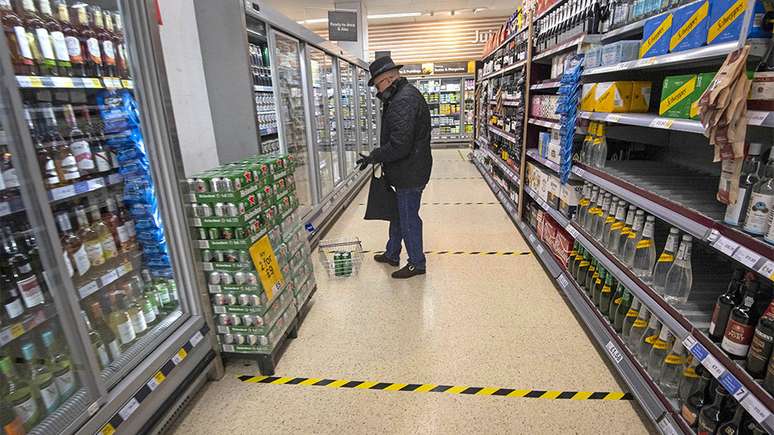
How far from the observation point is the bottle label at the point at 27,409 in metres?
1.52

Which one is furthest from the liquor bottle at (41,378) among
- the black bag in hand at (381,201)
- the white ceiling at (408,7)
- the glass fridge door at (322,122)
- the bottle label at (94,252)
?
the white ceiling at (408,7)

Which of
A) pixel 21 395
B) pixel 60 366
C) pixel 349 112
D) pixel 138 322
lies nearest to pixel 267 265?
pixel 138 322

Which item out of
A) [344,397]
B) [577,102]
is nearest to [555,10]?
[577,102]

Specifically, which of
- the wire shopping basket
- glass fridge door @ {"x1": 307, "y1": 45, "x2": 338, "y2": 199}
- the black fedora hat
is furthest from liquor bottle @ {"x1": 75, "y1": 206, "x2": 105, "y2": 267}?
glass fridge door @ {"x1": 307, "y1": 45, "x2": 338, "y2": 199}

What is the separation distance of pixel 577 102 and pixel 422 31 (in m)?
12.1

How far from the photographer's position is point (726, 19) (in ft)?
5.15

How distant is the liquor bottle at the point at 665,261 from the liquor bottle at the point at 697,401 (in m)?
0.42

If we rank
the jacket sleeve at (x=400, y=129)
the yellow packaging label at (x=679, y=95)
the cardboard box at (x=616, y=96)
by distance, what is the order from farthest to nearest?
1. the jacket sleeve at (x=400, y=129)
2. the cardboard box at (x=616, y=96)
3. the yellow packaging label at (x=679, y=95)

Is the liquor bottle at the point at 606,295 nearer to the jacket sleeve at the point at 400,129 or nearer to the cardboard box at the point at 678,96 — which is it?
the cardboard box at the point at 678,96

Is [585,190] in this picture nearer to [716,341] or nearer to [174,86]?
[716,341]

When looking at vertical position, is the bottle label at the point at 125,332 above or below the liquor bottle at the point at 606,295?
above

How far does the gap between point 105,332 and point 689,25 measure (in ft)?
10.5

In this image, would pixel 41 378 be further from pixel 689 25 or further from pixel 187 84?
pixel 689 25

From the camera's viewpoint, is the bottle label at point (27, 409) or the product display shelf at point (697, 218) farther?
the bottle label at point (27, 409)
